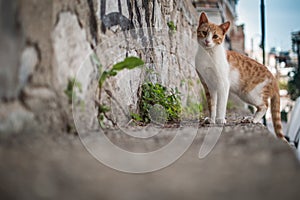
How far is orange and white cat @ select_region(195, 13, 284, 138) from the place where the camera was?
175 cm

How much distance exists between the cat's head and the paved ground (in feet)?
3.24

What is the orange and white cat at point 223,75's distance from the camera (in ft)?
5.75


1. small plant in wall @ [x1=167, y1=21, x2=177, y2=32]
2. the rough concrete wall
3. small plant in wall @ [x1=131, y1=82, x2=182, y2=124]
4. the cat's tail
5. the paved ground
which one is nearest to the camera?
the paved ground

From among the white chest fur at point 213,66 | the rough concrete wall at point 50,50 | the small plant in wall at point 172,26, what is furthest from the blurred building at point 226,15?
the rough concrete wall at point 50,50

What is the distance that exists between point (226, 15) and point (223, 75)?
5147mm

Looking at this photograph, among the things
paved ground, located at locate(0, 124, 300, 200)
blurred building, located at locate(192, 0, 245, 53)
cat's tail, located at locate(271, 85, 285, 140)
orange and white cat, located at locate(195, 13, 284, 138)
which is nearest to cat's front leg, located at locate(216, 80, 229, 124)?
orange and white cat, located at locate(195, 13, 284, 138)

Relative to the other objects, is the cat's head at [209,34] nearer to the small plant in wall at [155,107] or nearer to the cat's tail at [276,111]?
the small plant in wall at [155,107]

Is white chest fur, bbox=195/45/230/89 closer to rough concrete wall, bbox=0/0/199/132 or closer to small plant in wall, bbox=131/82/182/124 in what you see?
small plant in wall, bbox=131/82/182/124

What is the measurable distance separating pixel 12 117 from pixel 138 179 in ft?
1.00

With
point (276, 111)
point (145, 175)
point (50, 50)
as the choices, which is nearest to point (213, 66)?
point (276, 111)

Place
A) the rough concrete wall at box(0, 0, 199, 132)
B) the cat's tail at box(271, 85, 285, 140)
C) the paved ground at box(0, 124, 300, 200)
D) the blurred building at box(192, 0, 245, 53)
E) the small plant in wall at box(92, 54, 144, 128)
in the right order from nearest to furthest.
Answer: the paved ground at box(0, 124, 300, 200), the rough concrete wall at box(0, 0, 199, 132), the small plant in wall at box(92, 54, 144, 128), the cat's tail at box(271, 85, 285, 140), the blurred building at box(192, 0, 245, 53)

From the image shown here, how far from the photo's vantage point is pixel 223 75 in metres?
1.75

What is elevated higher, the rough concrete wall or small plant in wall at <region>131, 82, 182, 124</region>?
the rough concrete wall

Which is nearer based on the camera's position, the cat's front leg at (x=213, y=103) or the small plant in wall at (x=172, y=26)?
the cat's front leg at (x=213, y=103)
